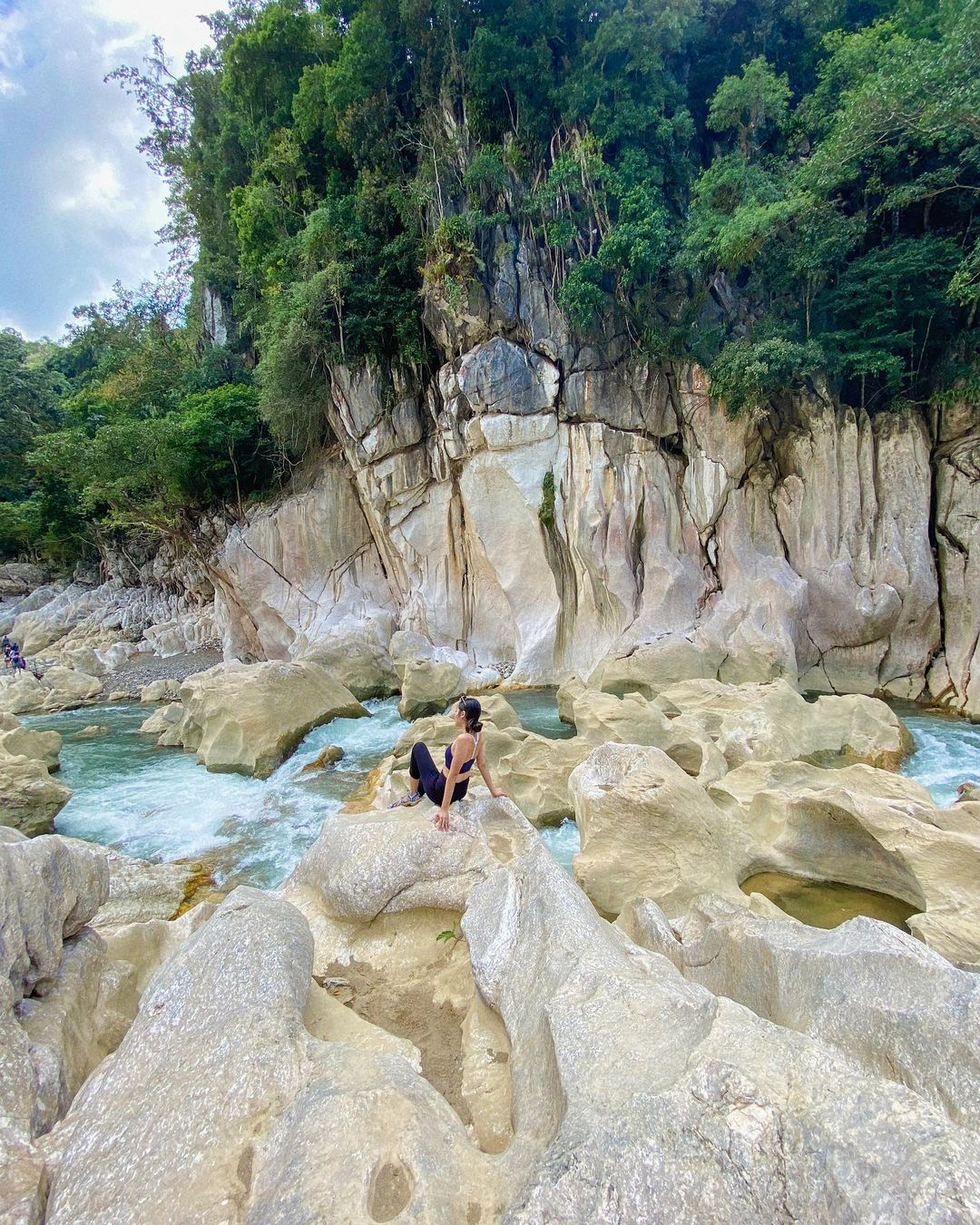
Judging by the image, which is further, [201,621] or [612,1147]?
[201,621]

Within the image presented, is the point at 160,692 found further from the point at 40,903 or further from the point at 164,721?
the point at 40,903

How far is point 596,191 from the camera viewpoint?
13.2 metres

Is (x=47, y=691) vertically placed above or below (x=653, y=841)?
below

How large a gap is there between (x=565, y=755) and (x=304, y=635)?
36.1ft

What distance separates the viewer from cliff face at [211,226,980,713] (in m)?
11.3

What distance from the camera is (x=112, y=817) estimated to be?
722cm

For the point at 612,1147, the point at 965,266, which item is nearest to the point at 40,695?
the point at 612,1147

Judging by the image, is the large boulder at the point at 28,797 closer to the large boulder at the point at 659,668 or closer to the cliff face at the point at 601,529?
the cliff face at the point at 601,529

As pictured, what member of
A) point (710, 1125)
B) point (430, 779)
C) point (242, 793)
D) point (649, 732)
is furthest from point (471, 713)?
point (242, 793)

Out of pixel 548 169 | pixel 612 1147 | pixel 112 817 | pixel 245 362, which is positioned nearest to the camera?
pixel 612 1147

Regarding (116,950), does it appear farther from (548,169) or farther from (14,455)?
(14,455)

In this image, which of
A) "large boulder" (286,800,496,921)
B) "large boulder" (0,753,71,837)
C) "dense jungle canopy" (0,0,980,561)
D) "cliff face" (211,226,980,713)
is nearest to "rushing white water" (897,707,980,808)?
"cliff face" (211,226,980,713)

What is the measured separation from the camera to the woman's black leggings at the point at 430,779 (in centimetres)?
420

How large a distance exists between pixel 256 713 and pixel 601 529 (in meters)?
8.39
